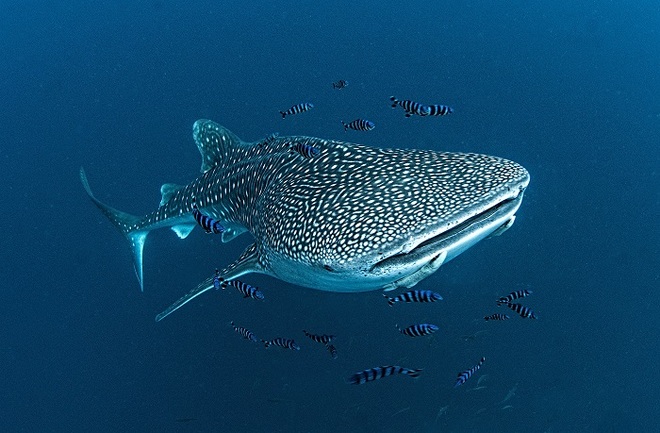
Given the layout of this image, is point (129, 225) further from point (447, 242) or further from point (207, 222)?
point (447, 242)

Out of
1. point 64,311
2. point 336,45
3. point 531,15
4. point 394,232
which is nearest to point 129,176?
point 64,311

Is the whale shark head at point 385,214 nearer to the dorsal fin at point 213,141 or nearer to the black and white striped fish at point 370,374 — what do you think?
the black and white striped fish at point 370,374

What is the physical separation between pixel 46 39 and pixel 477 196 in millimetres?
47484

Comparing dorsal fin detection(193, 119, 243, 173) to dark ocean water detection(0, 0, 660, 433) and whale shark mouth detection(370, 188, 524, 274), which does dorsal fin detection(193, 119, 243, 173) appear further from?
dark ocean water detection(0, 0, 660, 433)

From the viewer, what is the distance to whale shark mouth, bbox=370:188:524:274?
3449 mm

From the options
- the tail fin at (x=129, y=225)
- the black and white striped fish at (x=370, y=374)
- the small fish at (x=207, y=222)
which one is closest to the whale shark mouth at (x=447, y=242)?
the black and white striped fish at (x=370, y=374)

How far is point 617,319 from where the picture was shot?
65.5 ft

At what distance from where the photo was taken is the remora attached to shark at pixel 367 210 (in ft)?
11.4

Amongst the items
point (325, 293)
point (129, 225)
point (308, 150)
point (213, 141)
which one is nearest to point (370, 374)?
point (308, 150)

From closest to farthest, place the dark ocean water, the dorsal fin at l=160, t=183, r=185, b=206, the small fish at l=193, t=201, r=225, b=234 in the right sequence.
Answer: the small fish at l=193, t=201, r=225, b=234 < the dorsal fin at l=160, t=183, r=185, b=206 < the dark ocean water

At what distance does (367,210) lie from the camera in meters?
3.85

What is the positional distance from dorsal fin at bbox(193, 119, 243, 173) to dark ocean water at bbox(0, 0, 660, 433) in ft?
23.7

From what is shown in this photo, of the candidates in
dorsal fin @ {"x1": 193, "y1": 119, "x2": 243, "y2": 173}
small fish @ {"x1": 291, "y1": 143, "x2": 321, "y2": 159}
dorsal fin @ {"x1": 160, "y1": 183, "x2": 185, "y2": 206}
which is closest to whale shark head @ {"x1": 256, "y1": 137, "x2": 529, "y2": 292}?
small fish @ {"x1": 291, "y1": 143, "x2": 321, "y2": 159}

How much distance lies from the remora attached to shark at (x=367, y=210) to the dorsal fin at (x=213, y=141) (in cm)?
129
